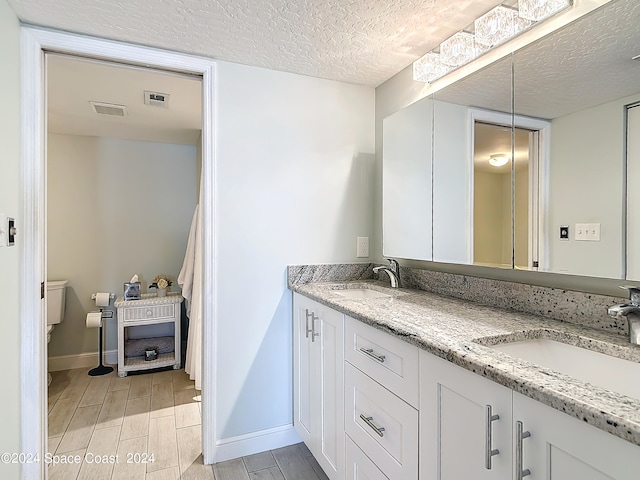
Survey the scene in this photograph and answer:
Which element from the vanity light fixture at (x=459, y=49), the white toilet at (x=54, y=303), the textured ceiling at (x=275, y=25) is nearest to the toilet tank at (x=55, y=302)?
the white toilet at (x=54, y=303)

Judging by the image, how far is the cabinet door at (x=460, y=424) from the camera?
31.1 inches

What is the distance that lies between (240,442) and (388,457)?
3.59 feet

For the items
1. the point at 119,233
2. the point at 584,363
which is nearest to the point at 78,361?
the point at 119,233

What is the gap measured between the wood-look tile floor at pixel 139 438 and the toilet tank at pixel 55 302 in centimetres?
51

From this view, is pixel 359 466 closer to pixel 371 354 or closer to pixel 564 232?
pixel 371 354

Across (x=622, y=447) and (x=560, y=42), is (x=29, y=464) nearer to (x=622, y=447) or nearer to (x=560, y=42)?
(x=622, y=447)

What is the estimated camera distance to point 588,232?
1116 millimetres

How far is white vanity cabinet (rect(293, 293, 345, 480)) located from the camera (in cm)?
153

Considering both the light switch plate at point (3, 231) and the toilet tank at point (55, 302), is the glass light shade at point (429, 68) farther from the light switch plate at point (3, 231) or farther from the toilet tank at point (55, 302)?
the toilet tank at point (55, 302)

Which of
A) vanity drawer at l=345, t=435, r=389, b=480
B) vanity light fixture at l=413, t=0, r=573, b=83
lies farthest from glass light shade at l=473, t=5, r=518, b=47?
vanity drawer at l=345, t=435, r=389, b=480

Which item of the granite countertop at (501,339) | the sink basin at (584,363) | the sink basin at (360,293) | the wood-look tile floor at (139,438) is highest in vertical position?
the granite countertop at (501,339)

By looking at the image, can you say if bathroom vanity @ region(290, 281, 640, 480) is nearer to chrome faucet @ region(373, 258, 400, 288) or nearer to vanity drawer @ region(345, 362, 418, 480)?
vanity drawer @ region(345, 362, 418, 480)

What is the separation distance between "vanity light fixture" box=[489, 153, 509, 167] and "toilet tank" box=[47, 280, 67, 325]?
348 centimetres

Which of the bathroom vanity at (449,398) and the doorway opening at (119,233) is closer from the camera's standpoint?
the bathroom vanity at (449,398)
